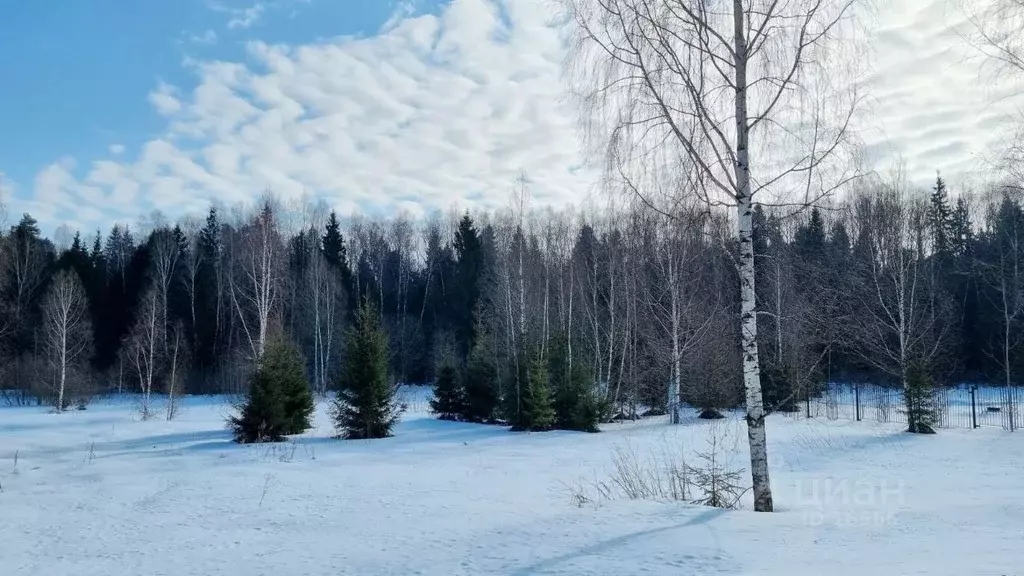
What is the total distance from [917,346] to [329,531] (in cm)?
2706

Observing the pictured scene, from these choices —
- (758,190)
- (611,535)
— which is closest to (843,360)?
(758,190)

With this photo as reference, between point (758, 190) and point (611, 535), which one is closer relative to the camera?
point (611, 535)

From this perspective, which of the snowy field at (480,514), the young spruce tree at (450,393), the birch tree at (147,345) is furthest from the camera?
the birch tree at (147,345)

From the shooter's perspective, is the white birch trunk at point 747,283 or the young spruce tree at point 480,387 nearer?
the white birch trunk at point 747,283

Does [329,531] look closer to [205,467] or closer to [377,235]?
[205,467]

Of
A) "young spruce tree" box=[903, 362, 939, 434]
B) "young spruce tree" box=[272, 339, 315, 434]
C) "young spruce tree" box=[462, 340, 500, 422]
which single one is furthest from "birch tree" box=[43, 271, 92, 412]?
"young spruce tree" box=[903, 362, 939, 434]

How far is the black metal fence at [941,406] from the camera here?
22.7 m

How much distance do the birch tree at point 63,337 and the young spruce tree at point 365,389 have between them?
62.7 ft

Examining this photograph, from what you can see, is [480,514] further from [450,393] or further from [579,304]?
[579,304]

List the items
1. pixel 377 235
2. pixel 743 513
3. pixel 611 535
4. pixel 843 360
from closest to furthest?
pixel 611 535 < pixel 743 513 < pixel 843 360 < pixel 377 235

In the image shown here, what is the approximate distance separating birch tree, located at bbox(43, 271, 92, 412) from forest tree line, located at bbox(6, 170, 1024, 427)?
15 cm

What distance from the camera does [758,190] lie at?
8.20 meters

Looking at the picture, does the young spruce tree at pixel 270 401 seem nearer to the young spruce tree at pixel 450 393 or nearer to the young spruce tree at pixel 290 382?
the young spruce tree at pixel 290 382

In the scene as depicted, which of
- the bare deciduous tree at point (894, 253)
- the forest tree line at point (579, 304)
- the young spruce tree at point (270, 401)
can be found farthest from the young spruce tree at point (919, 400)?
the young spruce tree at point (270, 401)
